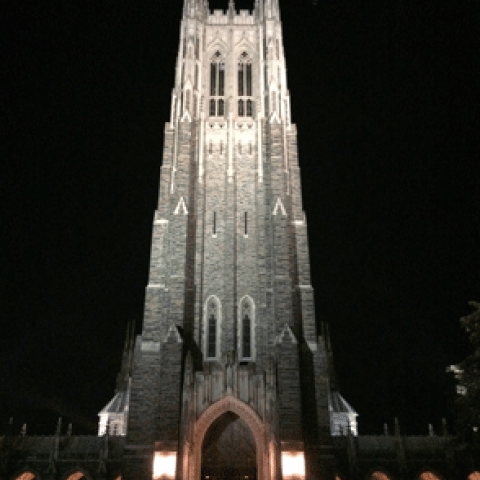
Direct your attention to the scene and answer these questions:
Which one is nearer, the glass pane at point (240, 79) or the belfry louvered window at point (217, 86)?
the belfry louvered window at point (217, 86)

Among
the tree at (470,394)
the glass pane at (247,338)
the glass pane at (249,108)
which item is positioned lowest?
the tree at (470,394)

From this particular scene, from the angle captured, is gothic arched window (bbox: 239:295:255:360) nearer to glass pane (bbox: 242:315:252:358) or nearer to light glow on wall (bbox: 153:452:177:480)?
glass pane (bbox: 242:315:252:358)

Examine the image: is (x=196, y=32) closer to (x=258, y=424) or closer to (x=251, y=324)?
(x=251, y=324)

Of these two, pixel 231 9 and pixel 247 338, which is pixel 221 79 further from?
pixel 247 338

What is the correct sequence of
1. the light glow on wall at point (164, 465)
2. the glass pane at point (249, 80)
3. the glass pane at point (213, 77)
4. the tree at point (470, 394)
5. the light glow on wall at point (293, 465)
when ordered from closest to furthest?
the tree at point (470, 394), the light glow on wall at point (164, 465), the light glow on wall at point (293, 465), the glass pane at point (249, 80), the glass pane at point (213, 77)

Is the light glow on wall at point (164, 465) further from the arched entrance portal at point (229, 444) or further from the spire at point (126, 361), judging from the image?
the spire at point (126, 361)

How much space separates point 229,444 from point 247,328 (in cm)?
651

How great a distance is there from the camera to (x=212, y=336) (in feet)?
98.0

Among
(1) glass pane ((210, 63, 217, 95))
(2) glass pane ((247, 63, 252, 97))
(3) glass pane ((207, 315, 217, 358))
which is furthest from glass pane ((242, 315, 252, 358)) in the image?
(1) glass pane ((210, 63, 217, 95))

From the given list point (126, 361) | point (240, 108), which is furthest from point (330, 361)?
point (240, 108)

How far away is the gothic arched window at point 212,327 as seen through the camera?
29.4 m

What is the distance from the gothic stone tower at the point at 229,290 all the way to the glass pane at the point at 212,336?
0.08 metres

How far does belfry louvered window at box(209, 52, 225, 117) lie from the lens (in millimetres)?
38594

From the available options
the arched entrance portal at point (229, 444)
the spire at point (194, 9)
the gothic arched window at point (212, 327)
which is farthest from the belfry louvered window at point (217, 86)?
the arched entrance portal at point (229, 444)
